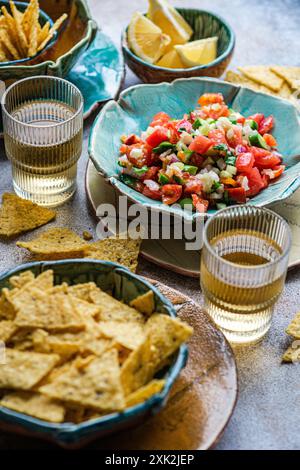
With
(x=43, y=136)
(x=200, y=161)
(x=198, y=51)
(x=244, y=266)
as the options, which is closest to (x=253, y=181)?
(x=200, y=161)

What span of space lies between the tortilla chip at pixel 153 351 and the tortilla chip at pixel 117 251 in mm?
456

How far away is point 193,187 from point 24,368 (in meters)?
0.85

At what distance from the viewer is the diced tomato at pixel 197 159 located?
2154 millimetres

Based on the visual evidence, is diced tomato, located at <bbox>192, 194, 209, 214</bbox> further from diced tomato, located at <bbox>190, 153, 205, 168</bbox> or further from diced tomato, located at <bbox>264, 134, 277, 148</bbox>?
diced tomato, located at <bbox>264, 134, 277, 148</bbox>

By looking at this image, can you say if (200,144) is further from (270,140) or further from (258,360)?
(258,360)

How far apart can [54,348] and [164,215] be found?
697 mm

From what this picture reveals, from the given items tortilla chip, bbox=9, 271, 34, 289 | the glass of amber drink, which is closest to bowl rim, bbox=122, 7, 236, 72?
the glass of amber drink

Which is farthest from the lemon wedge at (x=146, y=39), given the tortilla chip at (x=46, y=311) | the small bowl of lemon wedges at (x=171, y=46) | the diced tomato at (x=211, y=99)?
the tortilla chip at (x=46, y=311)

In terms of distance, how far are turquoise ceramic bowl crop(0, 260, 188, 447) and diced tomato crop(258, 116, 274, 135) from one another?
2.92ft

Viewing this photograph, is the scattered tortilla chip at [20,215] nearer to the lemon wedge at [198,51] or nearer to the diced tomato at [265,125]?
the diced tomato at [265,125]

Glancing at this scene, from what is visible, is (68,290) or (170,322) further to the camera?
(68,290)

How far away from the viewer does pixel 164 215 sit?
6.75ft
